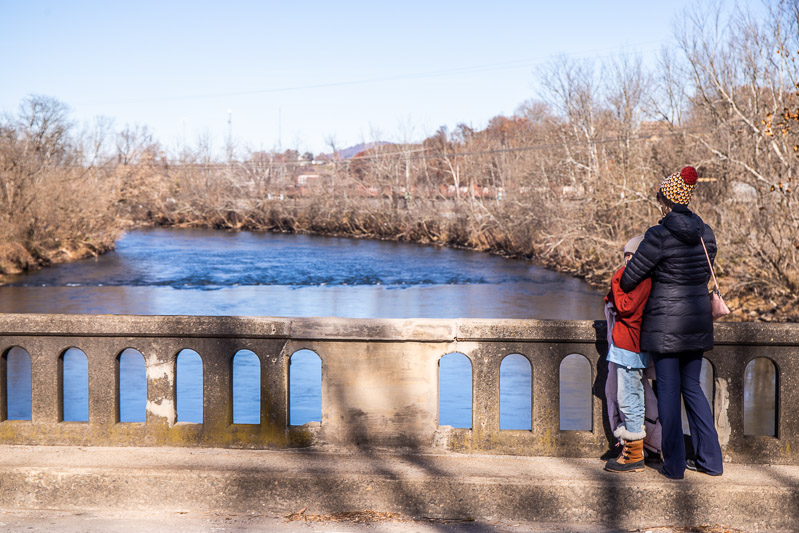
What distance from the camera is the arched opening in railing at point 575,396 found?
11.3 meters

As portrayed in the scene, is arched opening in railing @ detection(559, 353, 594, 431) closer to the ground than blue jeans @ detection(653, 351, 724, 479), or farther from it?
closer to the ground

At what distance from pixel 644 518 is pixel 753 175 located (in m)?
16.0

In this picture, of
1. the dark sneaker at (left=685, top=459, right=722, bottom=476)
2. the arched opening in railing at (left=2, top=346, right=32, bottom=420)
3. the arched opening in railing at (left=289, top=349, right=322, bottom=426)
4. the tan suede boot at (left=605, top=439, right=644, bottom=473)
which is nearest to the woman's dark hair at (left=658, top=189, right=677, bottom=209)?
the tan suede boot at (left=605, top=439, right=644, bottom=473)

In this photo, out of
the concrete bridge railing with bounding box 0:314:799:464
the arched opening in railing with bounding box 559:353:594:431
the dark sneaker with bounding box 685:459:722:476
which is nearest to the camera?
the dark sneaker with bounding box 685:459:722:476

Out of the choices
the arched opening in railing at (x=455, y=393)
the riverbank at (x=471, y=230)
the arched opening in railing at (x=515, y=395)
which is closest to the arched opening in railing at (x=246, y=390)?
the arched opening in railing at (x=455, y=393)

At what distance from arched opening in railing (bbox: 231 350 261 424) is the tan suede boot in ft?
21.0

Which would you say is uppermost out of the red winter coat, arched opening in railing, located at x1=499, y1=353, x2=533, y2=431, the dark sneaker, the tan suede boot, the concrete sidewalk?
the red winter coat

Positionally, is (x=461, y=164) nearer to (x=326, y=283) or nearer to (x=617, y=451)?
(x=326, y=283)

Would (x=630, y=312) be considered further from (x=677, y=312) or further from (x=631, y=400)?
(x=631, y=400)

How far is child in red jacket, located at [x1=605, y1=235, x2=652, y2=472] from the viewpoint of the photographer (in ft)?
14.9

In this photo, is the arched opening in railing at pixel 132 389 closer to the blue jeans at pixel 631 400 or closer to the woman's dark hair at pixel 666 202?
the blue jeans at pixel 631 400

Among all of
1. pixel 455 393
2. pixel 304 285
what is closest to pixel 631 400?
pixel 455 393

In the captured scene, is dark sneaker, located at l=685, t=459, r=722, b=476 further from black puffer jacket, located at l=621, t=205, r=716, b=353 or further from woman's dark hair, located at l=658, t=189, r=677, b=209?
woman's dark hair, located at l=658, t=189, r=677, b=209

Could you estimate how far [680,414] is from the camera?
15.1 ft
